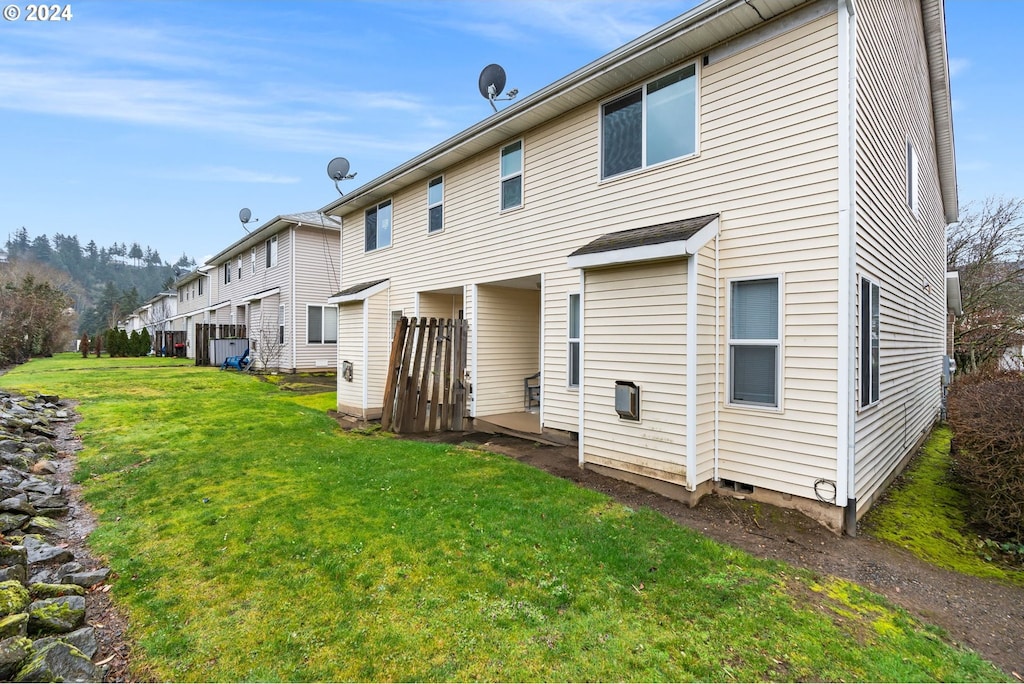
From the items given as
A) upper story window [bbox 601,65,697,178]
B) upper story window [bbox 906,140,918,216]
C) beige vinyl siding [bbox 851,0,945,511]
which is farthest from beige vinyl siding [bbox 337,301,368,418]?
upper story window [bbox 906,140,918,216]

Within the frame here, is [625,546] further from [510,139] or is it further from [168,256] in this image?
[168,256]

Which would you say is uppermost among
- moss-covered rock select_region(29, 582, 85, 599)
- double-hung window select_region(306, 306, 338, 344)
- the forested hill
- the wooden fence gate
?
the forested hill

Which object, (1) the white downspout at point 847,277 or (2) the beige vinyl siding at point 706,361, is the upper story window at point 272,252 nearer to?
(2) the beige vinyl siding at point 706,361

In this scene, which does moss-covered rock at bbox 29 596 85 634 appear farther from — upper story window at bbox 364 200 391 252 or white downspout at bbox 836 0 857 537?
upper story window at bbox 364 200 391 252

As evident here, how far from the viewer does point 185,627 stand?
9.47 feet

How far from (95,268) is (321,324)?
102 meters

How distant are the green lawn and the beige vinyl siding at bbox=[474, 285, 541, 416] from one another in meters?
3.40

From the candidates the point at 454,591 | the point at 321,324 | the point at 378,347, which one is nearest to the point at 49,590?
the point at 454,591

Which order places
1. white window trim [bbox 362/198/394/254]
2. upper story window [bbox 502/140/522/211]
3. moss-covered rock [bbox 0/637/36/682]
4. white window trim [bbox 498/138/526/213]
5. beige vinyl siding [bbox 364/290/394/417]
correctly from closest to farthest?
moss-covered rock [bbox 0/637/36/682], white window trim [bbox 498/138/526/213], upper story window [bbox 502/140/522/211], beige vinyl siding [bbox 364/290/394/417], white window trim [bbox 362/198/394/254]

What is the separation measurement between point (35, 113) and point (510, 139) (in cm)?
1469

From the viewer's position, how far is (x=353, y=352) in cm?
1116

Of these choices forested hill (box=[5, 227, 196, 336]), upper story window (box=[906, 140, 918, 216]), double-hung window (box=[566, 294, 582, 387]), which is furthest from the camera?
forested hill (box=[5, 227, 196, 336])

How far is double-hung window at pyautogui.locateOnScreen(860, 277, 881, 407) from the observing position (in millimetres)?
4863

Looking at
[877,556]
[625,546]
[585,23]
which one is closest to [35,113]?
[585,23]
